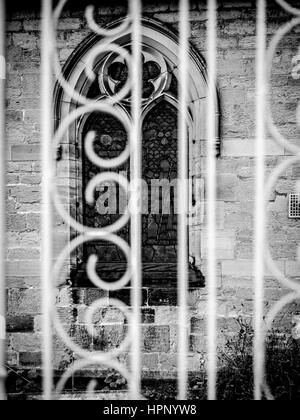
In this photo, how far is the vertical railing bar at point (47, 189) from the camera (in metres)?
3.20

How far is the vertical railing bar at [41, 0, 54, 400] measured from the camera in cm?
320

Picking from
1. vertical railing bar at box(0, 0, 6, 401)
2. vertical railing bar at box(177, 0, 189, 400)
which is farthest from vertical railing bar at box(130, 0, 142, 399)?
vertical railing bar at box(0, 0, 6, 401)

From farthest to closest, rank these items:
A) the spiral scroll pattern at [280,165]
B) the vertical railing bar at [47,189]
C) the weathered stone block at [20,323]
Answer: the weathered stone block at [20,323] < the vertical railing bar at [47,189] < the spiral scroll pattern at [280,165]

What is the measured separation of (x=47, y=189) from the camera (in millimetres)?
3244

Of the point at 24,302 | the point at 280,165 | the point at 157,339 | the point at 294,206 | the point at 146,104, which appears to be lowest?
the point at 157,339

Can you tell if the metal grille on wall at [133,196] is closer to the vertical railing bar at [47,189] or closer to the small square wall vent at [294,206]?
the vertical railing bar at [47,189]

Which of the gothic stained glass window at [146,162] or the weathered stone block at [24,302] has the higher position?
the gothic stained glass window at [146,162]

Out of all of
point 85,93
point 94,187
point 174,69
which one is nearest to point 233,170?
point 174,69

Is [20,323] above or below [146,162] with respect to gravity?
below

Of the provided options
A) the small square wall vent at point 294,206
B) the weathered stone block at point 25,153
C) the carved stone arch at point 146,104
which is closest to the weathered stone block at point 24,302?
→ the carved stone arch at point 146,104

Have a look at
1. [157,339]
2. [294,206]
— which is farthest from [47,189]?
[294,206]

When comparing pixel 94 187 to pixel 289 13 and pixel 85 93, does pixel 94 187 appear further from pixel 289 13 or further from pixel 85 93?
pixel 289 13

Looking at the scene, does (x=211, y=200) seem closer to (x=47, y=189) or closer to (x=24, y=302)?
(x=47, y=189)

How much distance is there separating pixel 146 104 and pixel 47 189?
113cm
